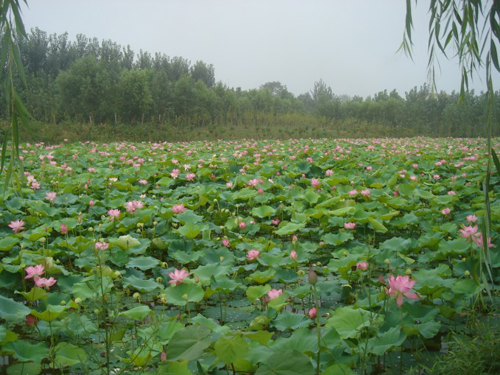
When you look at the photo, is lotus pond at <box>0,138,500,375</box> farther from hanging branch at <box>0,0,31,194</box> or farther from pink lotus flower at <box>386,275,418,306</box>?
hanging branch at <box>0,0,31,194</box>

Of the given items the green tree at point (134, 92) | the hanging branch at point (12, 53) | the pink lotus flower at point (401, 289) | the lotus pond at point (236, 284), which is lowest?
the lotus pond at point (236, 284)

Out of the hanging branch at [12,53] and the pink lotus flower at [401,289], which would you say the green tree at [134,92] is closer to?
the hanging branch at [12,53]

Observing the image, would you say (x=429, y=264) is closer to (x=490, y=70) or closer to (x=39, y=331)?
(x=490, y=70)

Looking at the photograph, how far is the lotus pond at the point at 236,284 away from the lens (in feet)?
3.72

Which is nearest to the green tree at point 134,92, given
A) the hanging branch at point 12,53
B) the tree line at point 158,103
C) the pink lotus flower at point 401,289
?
the tree line at point 158,103

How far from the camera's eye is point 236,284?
165cm

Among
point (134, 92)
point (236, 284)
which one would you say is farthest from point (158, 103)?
point (236, 284)

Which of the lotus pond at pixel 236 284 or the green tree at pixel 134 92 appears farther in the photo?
the green tree at pixel 134 92

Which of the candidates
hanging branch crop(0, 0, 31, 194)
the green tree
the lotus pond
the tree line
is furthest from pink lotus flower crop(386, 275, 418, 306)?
the green tree

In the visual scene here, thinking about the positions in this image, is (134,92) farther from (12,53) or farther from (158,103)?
(12,53)

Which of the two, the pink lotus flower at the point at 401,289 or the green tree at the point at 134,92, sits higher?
the green tree at the point at 134,92

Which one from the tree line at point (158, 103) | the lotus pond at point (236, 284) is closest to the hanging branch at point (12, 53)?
the lotus pond at point (236, 284)

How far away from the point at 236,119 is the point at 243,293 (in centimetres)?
1656

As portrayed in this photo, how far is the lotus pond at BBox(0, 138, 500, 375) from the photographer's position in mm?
1134
